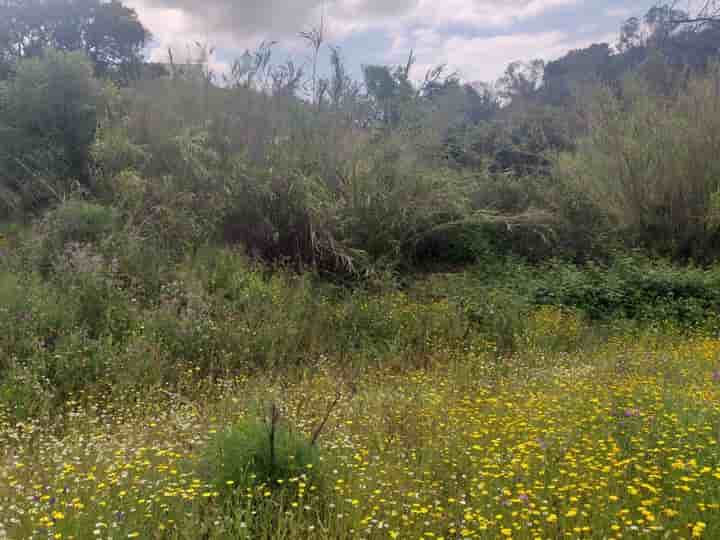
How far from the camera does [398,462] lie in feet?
11.9

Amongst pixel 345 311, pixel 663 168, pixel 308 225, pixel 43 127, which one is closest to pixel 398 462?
pixel 345 311

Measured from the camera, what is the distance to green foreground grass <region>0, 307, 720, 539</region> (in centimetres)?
290

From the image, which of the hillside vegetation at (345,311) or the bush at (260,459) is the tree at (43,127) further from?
the bush at (260,459)

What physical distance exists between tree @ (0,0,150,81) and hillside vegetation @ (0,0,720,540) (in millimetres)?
1197

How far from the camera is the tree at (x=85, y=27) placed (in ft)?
51.2

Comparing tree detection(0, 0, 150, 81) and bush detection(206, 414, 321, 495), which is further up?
tree detection(0, 0, 150, 81)

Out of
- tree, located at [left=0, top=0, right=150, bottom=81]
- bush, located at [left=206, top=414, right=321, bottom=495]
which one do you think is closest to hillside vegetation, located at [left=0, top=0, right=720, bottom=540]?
bush, located at [left=206, top=414, right=321, bottom=495]

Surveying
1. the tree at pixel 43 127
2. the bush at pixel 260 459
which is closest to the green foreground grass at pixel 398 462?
the bush at pixel 260 459

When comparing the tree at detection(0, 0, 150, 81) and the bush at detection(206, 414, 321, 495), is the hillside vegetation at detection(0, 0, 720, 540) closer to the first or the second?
the bush at detection(206, 414, 321, 495)

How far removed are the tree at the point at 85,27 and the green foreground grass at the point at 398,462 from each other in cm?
1212

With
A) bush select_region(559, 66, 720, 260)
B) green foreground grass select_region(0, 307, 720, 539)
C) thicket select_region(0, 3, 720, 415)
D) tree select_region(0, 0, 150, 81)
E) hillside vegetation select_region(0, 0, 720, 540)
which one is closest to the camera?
green foreground grass select_region(0, 307, 720, 539)

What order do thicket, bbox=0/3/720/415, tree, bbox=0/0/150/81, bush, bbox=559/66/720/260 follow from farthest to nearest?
tree, bbox=0/0/150/81 → bush, bbox=559/66/720/260 → thicket, bbox=0/3/720/415

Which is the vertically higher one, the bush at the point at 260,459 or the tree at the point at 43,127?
the tree at the point at 43,127

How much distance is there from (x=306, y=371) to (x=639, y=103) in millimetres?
8970
